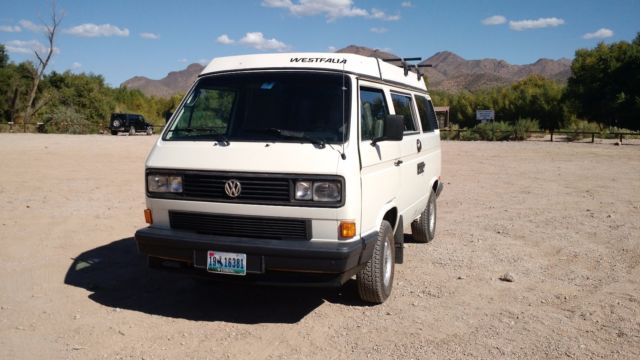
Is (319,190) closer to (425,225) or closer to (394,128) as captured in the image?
(394,128)

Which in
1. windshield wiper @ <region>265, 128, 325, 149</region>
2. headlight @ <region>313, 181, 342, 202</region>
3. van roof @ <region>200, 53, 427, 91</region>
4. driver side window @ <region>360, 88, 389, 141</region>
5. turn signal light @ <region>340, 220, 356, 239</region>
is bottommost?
turn signal light @ <region>340, 220, 356, 239</region>

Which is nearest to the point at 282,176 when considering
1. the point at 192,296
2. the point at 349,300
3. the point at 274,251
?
the point at 274,251

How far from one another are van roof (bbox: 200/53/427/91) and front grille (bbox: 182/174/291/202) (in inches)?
48.4

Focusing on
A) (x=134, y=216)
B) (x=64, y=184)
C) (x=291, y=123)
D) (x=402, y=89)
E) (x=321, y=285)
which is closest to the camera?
(x=321, y=285)

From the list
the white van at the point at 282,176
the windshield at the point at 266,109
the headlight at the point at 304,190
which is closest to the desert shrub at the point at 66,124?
the windshield at the point at 266,109

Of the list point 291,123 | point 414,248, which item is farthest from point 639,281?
point 291,123

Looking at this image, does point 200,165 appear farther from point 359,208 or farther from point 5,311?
point 5,311

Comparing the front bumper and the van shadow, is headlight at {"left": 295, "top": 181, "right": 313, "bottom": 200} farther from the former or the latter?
the van shadow

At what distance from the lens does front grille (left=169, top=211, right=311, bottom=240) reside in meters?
4.50

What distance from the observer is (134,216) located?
935 cm

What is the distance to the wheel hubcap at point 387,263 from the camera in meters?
5.24

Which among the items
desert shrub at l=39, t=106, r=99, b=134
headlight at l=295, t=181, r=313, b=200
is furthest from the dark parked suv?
headlight at l=295, t=181, r=313, b=200

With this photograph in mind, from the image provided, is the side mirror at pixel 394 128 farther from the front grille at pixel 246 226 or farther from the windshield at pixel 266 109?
the front grille at pixel 246 226

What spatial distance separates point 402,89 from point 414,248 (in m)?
2.23
